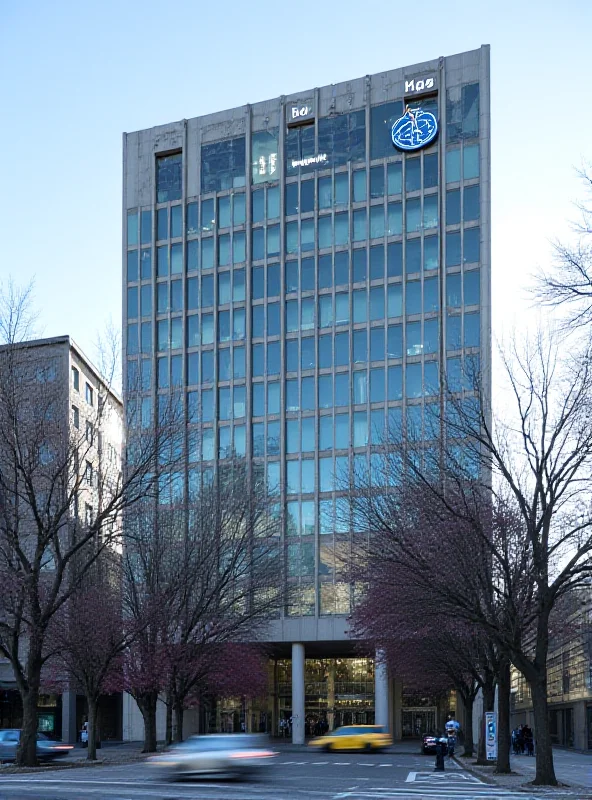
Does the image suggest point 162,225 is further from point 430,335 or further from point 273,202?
point 430,335

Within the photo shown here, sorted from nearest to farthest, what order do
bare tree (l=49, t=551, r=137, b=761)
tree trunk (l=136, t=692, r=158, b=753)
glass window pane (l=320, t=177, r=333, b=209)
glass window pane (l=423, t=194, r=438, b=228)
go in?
bare tree (l=49, t=551, r=137, b=761)
tree trunk (l=136, t=692, r=158, b=753)
glass window pane (l=423, t=194, r=438, b=228)
glass window pane (l=320, t=177, r=333, b=209)

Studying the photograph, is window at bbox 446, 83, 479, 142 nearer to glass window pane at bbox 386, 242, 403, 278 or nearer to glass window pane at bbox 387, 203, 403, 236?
glass window pane at bbox 387, 203, 403, 236

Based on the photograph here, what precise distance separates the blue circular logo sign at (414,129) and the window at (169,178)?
17393 millimetres

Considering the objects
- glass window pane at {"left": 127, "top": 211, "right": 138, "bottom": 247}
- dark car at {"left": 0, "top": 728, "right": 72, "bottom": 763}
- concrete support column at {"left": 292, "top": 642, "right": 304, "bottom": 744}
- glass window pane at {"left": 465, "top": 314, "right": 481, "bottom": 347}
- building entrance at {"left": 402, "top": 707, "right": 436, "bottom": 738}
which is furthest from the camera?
building entrance at {"left": 402, "top": 707, "right": 436, "bottom": 738}

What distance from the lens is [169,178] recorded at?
282 ft

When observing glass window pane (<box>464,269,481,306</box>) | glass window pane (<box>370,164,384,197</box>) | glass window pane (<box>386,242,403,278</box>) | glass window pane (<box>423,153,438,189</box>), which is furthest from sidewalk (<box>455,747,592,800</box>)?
glass window pane (<box>370,164,384,197</box>)

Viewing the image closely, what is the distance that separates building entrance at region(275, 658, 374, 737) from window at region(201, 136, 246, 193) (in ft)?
120

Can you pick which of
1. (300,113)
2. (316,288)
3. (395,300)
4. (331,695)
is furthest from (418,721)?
(300,113)

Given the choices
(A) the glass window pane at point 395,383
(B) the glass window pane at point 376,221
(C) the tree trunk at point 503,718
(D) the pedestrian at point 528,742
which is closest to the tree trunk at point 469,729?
(D) the pedestrian at point 528,742

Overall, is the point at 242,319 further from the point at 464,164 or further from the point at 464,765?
the point at 464,765

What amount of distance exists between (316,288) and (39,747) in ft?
145

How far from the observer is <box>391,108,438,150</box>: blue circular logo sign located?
3039 inches

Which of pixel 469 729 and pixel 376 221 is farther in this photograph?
pixel 376 221

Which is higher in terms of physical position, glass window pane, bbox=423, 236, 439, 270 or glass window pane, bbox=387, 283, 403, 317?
glass window pane, bbox=423, 236, 439, 270
